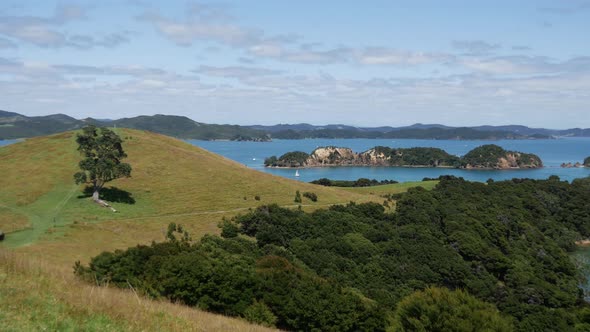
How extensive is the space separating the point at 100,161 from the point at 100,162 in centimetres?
31

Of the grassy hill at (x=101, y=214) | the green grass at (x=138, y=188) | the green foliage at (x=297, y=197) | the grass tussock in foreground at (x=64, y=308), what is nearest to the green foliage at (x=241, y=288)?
the grassy hill at (x=101, y=214)

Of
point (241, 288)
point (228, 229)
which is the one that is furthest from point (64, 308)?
point (228, 229)

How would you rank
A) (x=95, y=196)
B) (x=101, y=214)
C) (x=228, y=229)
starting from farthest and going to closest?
(x=95, y=196) < (x=228, y=229) < (x=101, y=214)

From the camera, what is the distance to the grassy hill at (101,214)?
41.9 feet

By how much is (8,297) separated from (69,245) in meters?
39.8

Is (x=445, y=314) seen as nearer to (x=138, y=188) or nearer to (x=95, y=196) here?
(x=95, y=196)

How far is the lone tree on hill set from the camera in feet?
214

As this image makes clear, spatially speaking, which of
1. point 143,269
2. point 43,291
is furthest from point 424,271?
point 43,291

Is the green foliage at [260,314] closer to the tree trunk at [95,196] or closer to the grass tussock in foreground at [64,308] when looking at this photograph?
the grass tussock in foreground at [64,308]

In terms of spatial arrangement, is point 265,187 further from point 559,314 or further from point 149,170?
point 559,314

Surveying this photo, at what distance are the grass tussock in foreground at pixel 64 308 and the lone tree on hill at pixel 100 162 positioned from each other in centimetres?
5238

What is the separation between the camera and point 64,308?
40.4 feet

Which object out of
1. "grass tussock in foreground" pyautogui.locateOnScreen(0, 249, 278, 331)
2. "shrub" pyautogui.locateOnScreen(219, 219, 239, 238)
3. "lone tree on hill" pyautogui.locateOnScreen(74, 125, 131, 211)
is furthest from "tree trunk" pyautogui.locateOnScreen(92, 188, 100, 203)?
"grass tussock in foreground" pyautogui.locateOnScreen(0, 249, 278, 331)

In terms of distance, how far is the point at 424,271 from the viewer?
6869 centimetres
